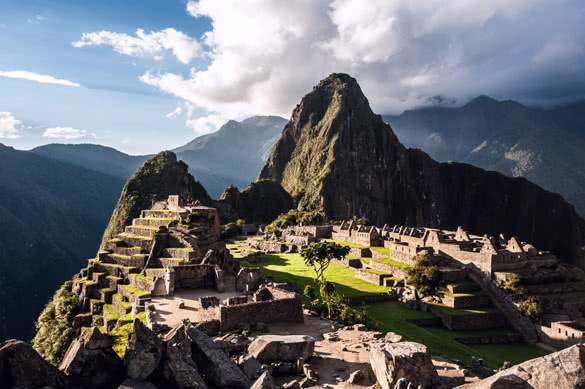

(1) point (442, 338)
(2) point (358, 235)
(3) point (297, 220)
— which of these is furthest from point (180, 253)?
(3) point (297, 220)

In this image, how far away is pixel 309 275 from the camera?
148 feet

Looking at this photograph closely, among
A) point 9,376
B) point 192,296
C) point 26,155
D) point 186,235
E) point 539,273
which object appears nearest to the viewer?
point 9,376

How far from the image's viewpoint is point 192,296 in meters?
27.1

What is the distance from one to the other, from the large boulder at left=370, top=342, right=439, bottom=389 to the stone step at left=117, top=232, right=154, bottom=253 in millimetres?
29871

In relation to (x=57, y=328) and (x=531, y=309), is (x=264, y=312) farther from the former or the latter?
(x=531, y=309)

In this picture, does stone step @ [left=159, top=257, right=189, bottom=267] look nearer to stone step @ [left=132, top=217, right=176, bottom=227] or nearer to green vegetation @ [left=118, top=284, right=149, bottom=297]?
green vegetation @ [left=118, top=284, right=149, bottom=297]

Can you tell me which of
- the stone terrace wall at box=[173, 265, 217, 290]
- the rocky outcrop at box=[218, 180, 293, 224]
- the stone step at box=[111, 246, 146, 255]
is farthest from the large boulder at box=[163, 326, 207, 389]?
the rocky outcrop at box=[218, 180, 293, 224]

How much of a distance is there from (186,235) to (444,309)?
77.7 ft

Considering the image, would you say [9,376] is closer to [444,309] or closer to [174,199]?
[444,309]

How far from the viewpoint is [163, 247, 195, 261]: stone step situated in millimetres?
34938

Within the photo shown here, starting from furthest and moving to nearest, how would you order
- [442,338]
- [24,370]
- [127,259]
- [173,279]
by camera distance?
[127,259], [442,338], [173,279], [24,370]

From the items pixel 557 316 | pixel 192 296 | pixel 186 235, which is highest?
pixel 186 235

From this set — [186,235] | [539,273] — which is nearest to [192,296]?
[186,235]

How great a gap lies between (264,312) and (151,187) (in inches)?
4072
